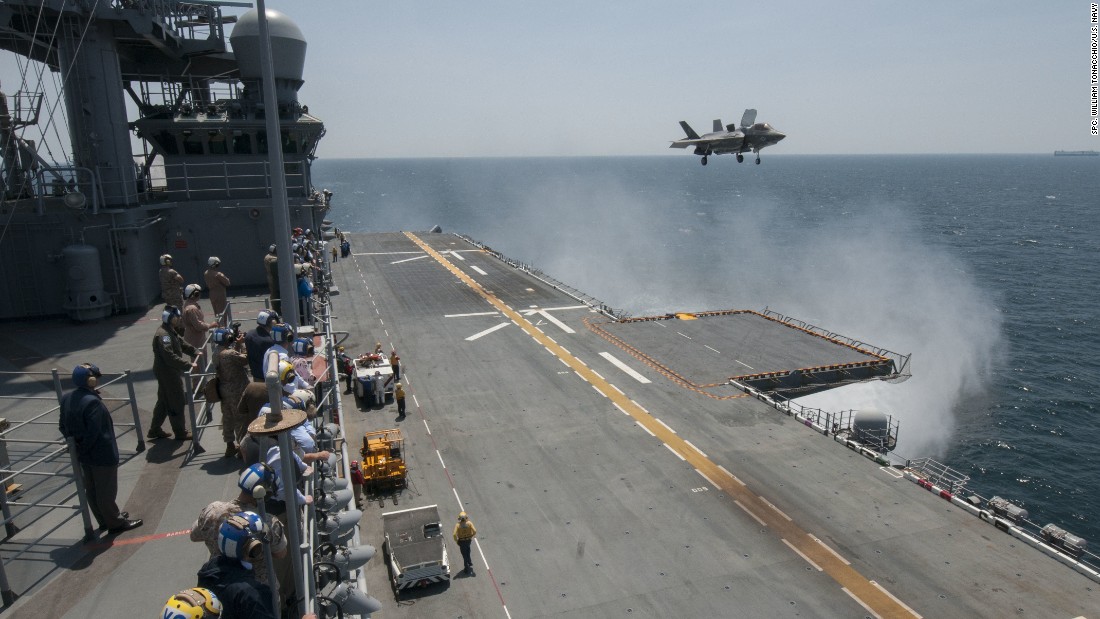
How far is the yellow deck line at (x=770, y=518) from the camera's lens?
13.4 m

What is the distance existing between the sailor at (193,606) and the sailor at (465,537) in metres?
9.28

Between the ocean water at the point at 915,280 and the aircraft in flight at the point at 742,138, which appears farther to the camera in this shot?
the aircraft in flight at the point at 742,138

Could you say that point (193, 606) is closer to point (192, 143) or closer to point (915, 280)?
point (192, 143)

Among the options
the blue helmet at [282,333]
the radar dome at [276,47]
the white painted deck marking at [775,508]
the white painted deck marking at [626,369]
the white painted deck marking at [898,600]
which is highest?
the radar dome at [276,47]

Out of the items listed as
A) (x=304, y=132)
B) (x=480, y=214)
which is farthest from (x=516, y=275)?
(x=480, y=214)

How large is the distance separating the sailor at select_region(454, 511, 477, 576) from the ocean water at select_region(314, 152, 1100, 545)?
19.4 meters

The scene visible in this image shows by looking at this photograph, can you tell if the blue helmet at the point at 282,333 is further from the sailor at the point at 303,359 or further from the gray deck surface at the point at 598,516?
the gray deck surface at the point at 598,516

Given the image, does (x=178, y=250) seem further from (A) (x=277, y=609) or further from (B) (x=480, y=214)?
(B) (x=480, y=214)

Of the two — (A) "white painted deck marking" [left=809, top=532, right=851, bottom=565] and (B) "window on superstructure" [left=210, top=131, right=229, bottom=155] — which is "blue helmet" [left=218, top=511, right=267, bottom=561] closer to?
(A) "white painted deck marking" [left=809, top=532, right=851, bottom=565]

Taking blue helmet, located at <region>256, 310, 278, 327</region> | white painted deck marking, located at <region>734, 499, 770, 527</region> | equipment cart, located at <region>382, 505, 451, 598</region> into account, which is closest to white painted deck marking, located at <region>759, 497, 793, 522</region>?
white painted deck marking, located at <region>734, 499, 770, 527</region>

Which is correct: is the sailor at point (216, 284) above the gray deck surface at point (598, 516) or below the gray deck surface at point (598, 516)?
above

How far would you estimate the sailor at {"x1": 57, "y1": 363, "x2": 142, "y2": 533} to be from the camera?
775 cm

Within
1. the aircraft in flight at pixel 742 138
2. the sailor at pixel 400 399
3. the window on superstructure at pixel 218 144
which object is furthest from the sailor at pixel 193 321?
the aircraft in flight at pixel 742 138

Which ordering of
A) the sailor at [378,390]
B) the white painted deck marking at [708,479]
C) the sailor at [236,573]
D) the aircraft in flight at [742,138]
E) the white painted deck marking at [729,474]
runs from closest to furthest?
the sailor at [236,573] < the white painted deck marking at [708,479] < the white painted deck marking at [729,474] < the sailor at [378,390] < the aircraft in flight at [742,138]
